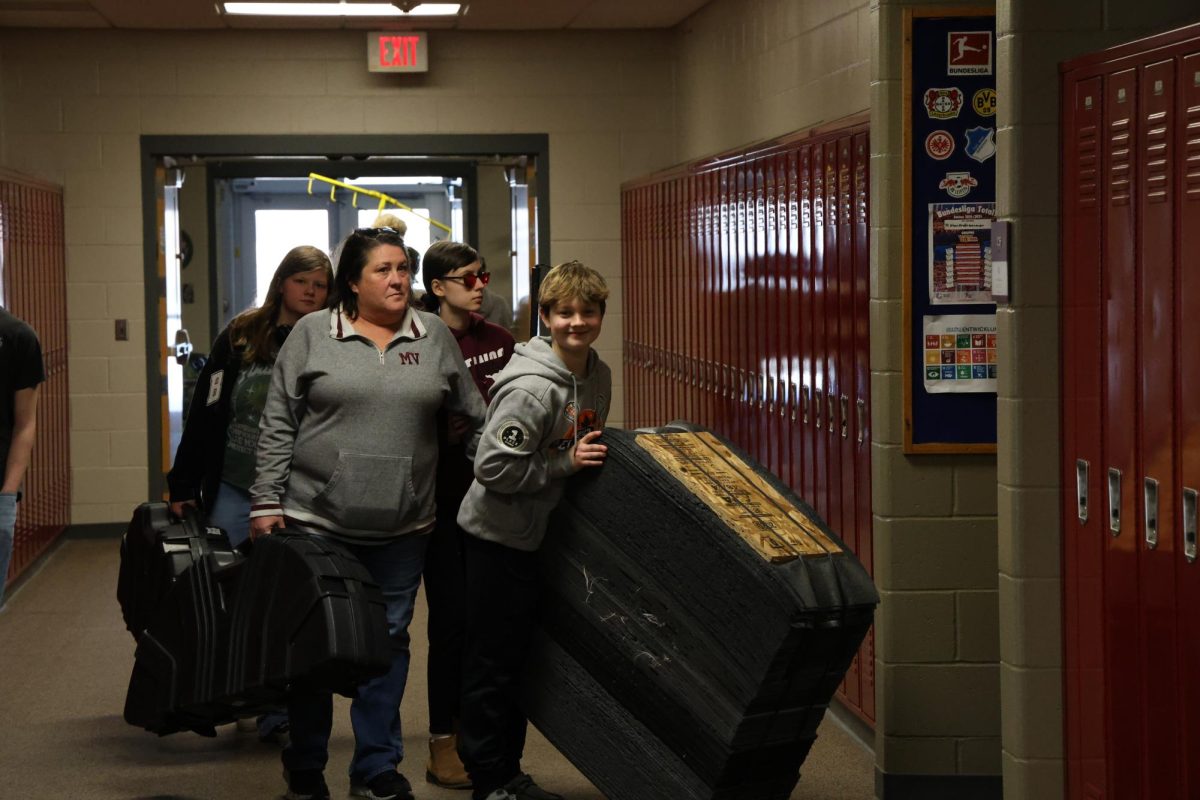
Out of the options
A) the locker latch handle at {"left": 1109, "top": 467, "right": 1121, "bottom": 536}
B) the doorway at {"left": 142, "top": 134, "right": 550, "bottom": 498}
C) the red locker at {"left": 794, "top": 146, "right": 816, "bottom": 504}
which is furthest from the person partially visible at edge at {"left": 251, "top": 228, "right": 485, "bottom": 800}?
the doorway at {"left": 142, "top": 134, "right": 550, "bottom": 498}

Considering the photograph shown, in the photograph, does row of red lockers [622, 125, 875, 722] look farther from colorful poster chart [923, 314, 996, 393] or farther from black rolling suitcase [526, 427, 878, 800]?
black rolling suitcase [526, 427, 878, 800]

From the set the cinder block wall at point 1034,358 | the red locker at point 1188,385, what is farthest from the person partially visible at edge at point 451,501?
the red locker at point 1188,385

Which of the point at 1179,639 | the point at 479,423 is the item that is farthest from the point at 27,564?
the point at 1179,639

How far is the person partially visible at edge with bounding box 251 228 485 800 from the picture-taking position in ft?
11.8

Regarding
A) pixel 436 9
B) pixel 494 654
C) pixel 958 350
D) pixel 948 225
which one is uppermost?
pixel 436 9

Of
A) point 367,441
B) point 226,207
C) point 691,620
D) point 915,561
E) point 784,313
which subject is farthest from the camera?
point 226,207

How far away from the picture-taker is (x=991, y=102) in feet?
11.9

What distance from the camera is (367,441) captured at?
3.58 m

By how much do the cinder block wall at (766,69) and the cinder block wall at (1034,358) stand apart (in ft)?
5.72

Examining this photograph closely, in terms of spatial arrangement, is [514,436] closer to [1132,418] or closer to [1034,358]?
[1034,358]

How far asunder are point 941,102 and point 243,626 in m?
1.84

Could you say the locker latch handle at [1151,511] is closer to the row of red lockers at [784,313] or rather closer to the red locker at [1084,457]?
the red locker at [1084,457]

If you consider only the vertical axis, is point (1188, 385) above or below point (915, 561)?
above

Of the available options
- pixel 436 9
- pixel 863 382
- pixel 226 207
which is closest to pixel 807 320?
pixel 863 382
